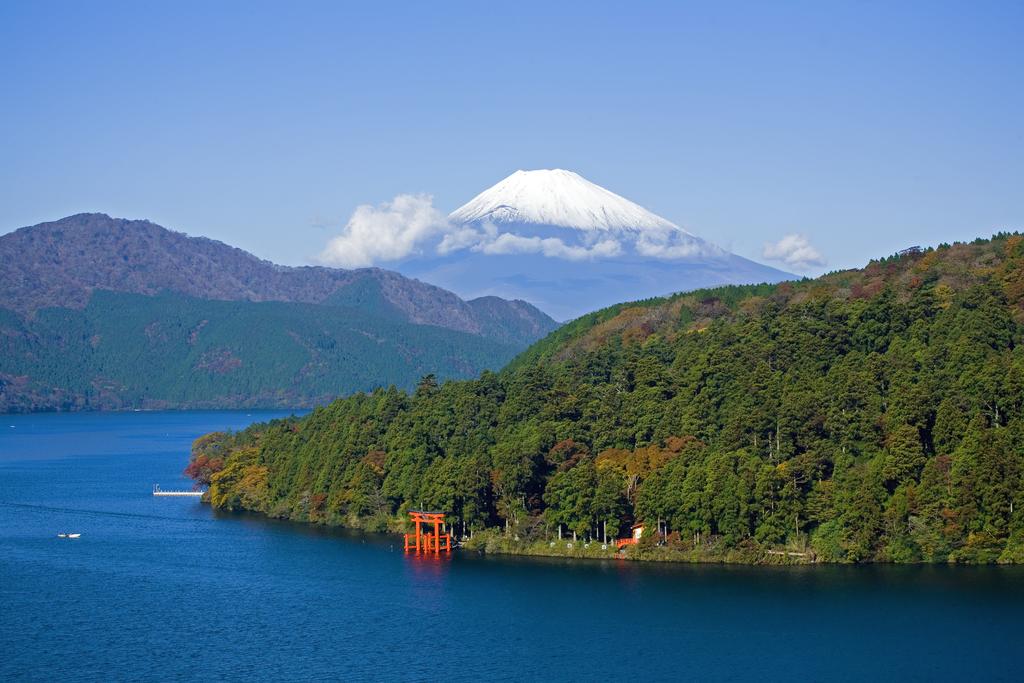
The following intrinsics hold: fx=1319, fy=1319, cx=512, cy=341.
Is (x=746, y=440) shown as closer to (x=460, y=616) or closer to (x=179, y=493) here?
(x=460, y=616)

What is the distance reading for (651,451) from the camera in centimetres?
5391

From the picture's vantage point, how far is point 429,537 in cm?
5388

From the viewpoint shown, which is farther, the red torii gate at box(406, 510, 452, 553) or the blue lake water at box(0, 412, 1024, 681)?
the red torii gate at box(406, 510, 452, 553)

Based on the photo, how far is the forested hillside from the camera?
4753 centimetres

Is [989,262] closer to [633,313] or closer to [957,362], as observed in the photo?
[957,362]

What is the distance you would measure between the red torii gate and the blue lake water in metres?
1.23

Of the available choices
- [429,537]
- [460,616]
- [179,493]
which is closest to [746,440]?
[429,537]

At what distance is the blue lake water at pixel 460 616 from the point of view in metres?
36.4

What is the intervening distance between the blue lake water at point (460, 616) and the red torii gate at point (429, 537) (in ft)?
4.04

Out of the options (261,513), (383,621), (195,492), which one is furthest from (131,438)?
(383,621)

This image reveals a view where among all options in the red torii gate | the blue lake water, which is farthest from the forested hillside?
the blue lake water

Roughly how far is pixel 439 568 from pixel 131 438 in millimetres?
94085

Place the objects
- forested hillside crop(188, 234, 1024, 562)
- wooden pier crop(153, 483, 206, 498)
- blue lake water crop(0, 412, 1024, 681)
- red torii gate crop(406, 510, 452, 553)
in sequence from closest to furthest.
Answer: blue lake water crop(0, 412, 1024, 681)
forested hillside crop(188, 234, 1024, 562)
red torii gate crop(406, 510, 452, 553)
wooden pier crop(153, 483, 206, 498)

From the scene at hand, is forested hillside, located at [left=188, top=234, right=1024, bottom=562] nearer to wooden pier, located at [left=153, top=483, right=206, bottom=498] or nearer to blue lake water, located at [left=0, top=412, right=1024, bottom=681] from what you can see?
wooden pier, located at [left=153, top=483, right=206, bottom=498]
